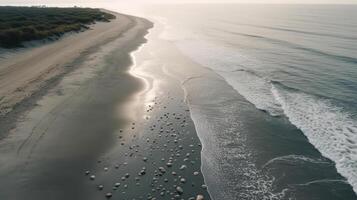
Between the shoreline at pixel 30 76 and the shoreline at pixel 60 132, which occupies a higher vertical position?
the shoreline at pixel 60 132

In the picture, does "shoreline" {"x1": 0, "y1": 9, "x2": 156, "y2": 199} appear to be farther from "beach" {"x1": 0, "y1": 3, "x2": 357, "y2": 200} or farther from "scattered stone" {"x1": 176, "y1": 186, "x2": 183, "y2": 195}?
"scattered stone" {"x1": 176, "y1": 186, "x2": 183, "y2": 195}

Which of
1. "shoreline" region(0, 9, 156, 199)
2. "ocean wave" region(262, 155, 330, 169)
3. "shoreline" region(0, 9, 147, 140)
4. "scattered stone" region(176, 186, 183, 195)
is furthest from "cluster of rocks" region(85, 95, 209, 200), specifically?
"shoreline" region(0, 9, 147, 140)

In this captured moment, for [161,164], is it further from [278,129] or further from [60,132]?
[278,129]

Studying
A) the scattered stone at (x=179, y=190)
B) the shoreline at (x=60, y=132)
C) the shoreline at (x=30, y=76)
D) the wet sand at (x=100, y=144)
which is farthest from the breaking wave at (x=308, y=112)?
the shoreline at (x=30, y=76)

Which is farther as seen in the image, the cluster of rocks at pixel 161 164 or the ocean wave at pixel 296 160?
the ocean wave at pixel 296 160

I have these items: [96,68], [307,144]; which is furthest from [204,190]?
[96,68]

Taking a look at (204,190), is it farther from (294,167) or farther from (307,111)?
(307,111)

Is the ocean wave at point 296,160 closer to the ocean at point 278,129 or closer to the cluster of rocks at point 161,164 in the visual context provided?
the ocean at point 278,129

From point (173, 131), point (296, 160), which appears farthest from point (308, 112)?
point (173, 131)
